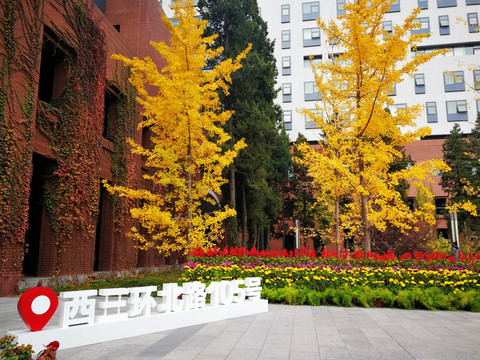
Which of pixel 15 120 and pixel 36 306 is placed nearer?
pixel 36 306

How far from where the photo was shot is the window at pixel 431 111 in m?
39.1

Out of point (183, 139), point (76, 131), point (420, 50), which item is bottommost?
point (183, 139)

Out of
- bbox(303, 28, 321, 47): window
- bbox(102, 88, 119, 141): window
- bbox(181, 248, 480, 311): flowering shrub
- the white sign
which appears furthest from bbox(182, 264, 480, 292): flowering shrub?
bbox(303, 28, 321, 47): window

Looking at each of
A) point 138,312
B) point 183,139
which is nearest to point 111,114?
point 183,139

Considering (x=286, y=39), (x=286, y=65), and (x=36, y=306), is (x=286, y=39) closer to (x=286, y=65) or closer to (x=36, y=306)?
(x=286, y=65)

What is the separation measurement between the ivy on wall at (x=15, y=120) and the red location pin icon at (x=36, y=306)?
554 cm

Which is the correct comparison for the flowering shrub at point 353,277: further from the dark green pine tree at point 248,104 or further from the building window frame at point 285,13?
the building window frame at point 285,13

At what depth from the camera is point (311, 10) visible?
42906 mm

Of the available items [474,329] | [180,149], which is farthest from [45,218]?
[474,329]

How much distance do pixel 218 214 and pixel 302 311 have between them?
439cm

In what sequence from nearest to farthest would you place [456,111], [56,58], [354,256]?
[354,256], [56,58], [456,111]

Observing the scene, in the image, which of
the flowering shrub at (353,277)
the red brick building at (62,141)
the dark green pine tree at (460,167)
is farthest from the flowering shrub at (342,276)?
the dark green pine tree at (460,167)

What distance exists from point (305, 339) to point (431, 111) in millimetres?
39934

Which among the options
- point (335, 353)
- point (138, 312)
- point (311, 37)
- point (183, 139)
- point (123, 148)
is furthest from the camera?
point (311, 37)
